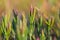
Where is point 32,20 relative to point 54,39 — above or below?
above

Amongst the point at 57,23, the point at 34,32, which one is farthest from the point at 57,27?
the point at 34,32

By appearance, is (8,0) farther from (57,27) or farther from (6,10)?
(57,27)

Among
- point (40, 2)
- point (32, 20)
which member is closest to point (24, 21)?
point (32, 20)

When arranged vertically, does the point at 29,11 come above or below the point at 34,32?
above

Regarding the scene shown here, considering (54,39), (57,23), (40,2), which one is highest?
(40,2)

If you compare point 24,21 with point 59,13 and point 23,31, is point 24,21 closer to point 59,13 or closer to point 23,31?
point 23,31

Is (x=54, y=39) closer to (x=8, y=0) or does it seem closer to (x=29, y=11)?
(x=29, y=11)

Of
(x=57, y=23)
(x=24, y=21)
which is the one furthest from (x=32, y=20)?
(x=57, y=23)
